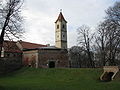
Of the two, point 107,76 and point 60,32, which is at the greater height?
point 60,32

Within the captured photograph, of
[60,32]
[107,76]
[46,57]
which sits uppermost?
[60,32]

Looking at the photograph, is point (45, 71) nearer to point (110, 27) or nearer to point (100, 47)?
point (100, 47)

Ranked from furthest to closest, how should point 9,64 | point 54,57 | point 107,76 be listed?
1. point 54,57
2. point 9,64
3. point 107,76

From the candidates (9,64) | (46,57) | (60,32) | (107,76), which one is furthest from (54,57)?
(107,76)

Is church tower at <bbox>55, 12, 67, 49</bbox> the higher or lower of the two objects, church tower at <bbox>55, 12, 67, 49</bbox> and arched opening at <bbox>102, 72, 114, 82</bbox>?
the higher

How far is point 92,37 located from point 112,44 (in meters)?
12.9

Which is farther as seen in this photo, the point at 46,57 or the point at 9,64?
the point at 46,57

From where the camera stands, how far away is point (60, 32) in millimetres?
66312

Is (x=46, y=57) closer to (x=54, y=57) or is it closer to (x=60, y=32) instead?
(x=54, y=57)

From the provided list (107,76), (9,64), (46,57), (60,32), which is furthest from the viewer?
(60,32)

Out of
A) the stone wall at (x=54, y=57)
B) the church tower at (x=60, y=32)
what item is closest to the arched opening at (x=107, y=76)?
the stone wall at (x=54, y=57)

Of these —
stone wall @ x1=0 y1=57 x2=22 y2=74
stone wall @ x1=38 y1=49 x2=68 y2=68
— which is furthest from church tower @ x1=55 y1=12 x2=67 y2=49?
stone wall @ x1=0 y1=57 x2=22 y2=74

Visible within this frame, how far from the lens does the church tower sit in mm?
66312

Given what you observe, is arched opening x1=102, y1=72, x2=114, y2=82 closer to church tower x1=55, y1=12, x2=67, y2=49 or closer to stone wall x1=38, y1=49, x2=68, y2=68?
stone wall x1=38, y1=49, x2=68, y2=68
